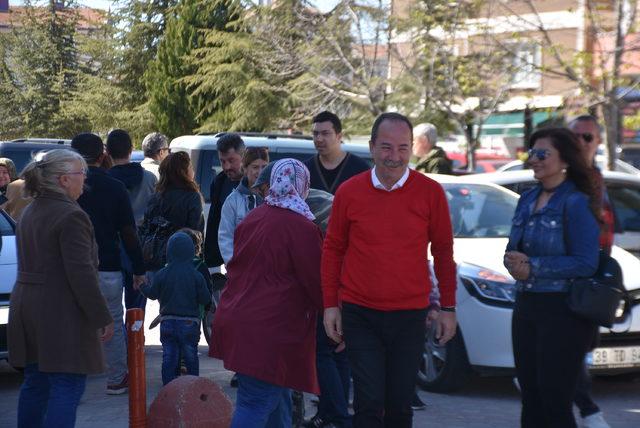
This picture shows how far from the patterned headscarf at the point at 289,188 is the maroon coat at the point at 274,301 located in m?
0.04

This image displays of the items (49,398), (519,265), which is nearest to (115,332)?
(49,398)

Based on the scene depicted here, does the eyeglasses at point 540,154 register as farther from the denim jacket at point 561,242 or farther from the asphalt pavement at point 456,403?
the asphalt pavement at point 456,403

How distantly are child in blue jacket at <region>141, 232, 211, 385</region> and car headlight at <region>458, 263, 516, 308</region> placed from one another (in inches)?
73.9

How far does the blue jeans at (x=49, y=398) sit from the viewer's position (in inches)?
223

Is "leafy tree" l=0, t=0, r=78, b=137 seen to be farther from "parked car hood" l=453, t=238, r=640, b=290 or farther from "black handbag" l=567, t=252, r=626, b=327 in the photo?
"black handbag" l=567, t=252, r=626, b=327

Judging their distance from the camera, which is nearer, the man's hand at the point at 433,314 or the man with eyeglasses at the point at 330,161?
the man's hand at the point at 433,314

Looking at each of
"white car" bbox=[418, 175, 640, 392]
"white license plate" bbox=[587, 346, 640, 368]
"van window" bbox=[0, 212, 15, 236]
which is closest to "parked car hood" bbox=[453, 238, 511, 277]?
"white car" bbox=[418, 175, 640, 392]

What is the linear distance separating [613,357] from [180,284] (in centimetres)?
304

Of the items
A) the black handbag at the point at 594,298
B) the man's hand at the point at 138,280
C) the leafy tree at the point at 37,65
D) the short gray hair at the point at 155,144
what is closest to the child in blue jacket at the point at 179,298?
the man's hand at the point at 138,280

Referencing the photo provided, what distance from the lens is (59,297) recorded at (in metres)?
5.66

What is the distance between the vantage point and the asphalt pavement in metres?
7.60

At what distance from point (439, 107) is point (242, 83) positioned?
868cm

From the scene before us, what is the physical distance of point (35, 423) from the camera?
5.88 metres

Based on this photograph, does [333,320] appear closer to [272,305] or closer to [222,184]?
[272,305]
